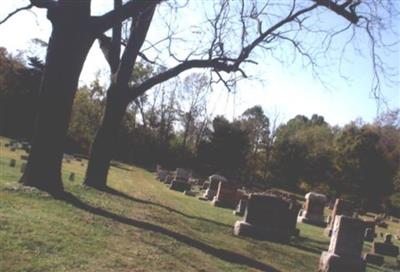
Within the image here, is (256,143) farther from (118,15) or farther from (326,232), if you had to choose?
(118,15)

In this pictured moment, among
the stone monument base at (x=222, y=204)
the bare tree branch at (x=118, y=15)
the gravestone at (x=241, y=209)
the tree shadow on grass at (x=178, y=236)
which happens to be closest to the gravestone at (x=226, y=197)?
the stone monument base at (x=222, y=204)

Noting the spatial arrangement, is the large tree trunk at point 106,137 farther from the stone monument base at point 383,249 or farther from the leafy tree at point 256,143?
the leafy tree at point 256,143

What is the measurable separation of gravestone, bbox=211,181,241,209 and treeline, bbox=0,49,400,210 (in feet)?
91.9

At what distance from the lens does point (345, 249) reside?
11.6m

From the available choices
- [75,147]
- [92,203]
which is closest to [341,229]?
[92,203]

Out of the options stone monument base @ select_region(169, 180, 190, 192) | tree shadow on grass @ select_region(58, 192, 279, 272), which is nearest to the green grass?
tree shadow on grass @ select_region(58, 192, 279, 272)

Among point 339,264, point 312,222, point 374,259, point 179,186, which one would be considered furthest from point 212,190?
point 339,264

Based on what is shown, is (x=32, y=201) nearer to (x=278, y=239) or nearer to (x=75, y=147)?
(x=278, y=239)

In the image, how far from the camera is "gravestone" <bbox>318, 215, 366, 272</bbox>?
11266mm

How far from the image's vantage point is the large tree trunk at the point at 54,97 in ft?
38.6

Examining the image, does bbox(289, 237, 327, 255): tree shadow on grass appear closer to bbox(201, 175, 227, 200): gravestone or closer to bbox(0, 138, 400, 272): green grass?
bbox(0, 138, 400, 272): green grass

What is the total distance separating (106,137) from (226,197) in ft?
26.9

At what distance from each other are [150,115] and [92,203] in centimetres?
5712

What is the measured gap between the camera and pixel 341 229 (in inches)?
458
